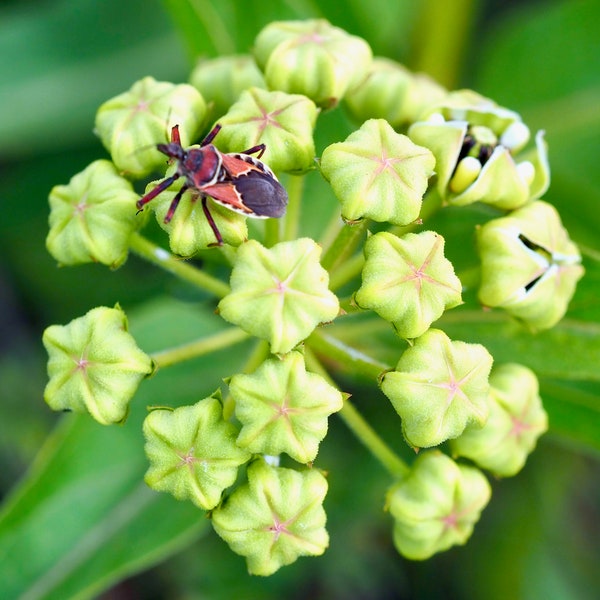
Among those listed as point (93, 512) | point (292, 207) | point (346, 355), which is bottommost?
point (93, 512)

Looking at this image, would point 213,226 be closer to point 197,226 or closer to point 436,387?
point 197,226

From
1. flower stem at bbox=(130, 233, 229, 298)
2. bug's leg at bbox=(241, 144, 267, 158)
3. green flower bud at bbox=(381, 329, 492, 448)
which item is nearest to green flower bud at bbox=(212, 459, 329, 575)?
green flower bud at bbox=(381, 329, 492, 448)

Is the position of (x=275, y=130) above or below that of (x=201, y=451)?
above

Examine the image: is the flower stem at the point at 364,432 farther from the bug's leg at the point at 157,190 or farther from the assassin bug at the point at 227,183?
the bug's leg at the point at 157,190

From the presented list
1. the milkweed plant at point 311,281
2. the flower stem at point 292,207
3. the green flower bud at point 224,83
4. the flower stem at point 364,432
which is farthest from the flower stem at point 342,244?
the green flower bud at point 224,83

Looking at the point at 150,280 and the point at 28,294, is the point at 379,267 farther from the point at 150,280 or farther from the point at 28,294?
the point at 28,294

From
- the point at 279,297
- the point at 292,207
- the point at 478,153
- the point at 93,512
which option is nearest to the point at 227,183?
the point at 279,297
